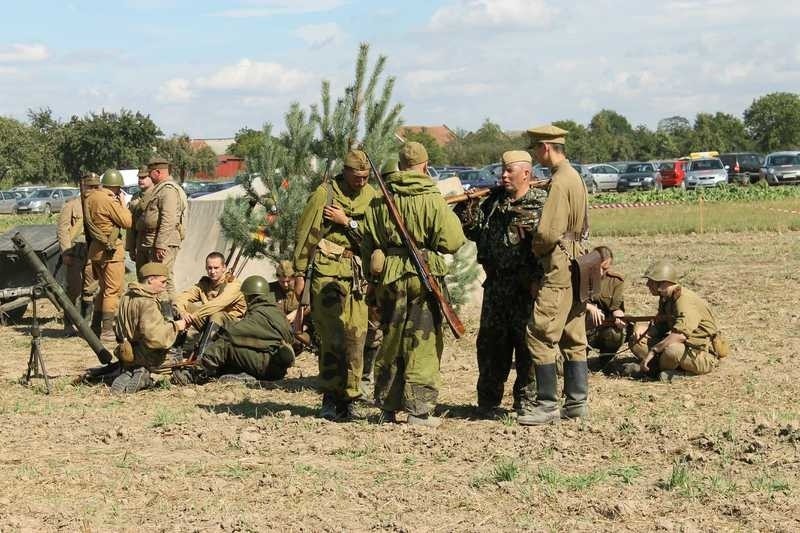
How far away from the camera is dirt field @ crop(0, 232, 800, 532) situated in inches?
233

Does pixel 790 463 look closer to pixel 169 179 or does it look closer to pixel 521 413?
pixel 521 413

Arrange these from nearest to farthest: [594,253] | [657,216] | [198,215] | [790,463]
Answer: [790,463] → [594,253] → [198,215] → [657,216]

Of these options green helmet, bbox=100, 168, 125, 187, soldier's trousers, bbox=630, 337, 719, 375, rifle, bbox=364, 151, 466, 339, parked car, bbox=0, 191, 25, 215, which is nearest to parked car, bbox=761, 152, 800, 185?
parked car, bbox=0, 191, 25, 215

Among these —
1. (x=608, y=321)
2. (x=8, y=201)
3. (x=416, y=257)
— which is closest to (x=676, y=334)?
(x=608, y=321)

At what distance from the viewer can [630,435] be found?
736 cm

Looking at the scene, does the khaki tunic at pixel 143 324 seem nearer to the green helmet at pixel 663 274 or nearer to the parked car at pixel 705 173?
the green helmet at pixel 663 274

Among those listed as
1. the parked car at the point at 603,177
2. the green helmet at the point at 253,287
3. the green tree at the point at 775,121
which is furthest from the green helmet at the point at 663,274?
the green tree at the point at 775,121

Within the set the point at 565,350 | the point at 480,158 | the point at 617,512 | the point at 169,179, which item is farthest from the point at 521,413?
the point at 480,158

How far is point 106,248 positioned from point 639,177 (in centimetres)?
3801

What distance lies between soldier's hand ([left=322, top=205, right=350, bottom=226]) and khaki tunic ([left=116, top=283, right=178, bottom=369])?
218 cm

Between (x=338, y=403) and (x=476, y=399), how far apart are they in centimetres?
135

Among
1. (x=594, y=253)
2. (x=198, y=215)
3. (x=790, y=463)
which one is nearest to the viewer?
(x=790, y=463)

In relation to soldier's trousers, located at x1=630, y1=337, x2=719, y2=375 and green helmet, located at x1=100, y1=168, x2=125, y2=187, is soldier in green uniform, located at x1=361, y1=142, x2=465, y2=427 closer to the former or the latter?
soldier's trousers, located at x1=630, y1=337, x2=719, y2=375

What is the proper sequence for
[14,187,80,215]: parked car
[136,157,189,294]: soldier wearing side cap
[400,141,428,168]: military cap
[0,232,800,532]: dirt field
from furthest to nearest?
1. [14,187,80,215]: parked car
2. [136,157,189,294]: soldier wearing side cap
3. [400,141,428,168]: military cap
4. [0,232,800,532]: dirt field
